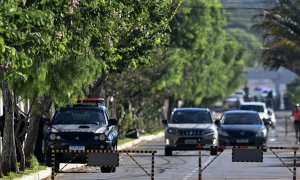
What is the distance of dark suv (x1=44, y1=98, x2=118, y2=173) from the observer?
97.9 ft

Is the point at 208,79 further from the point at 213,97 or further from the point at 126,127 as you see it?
the point at 126,127

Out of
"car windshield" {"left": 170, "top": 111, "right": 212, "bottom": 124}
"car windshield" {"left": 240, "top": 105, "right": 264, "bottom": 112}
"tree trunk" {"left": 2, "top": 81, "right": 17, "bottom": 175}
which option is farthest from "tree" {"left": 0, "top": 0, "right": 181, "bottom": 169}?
"car windshield" {"left": 240, "top": 105, "right": 264, "bottom": 112}

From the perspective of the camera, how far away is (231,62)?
356 ft

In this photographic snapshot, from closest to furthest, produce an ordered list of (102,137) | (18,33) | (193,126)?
1. (18,33)
2. (102,137)
3. (193,126)

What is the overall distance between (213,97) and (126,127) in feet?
148

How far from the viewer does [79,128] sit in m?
30.2

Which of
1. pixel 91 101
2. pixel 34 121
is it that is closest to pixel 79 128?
pixel 34 121

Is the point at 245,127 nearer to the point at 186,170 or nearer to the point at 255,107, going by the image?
the point at 186,170

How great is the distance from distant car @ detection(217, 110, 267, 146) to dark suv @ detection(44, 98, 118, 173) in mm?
10053

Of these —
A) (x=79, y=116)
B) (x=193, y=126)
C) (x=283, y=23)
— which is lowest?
(x=193, y=126)

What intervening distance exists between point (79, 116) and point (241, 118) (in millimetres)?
13323

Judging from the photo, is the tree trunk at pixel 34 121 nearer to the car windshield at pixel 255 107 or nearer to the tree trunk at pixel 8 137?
the tree trunk at pixel 8 137

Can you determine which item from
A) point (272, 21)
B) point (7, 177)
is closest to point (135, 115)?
point (272, 21)

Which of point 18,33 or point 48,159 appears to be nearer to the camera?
point 18,33
